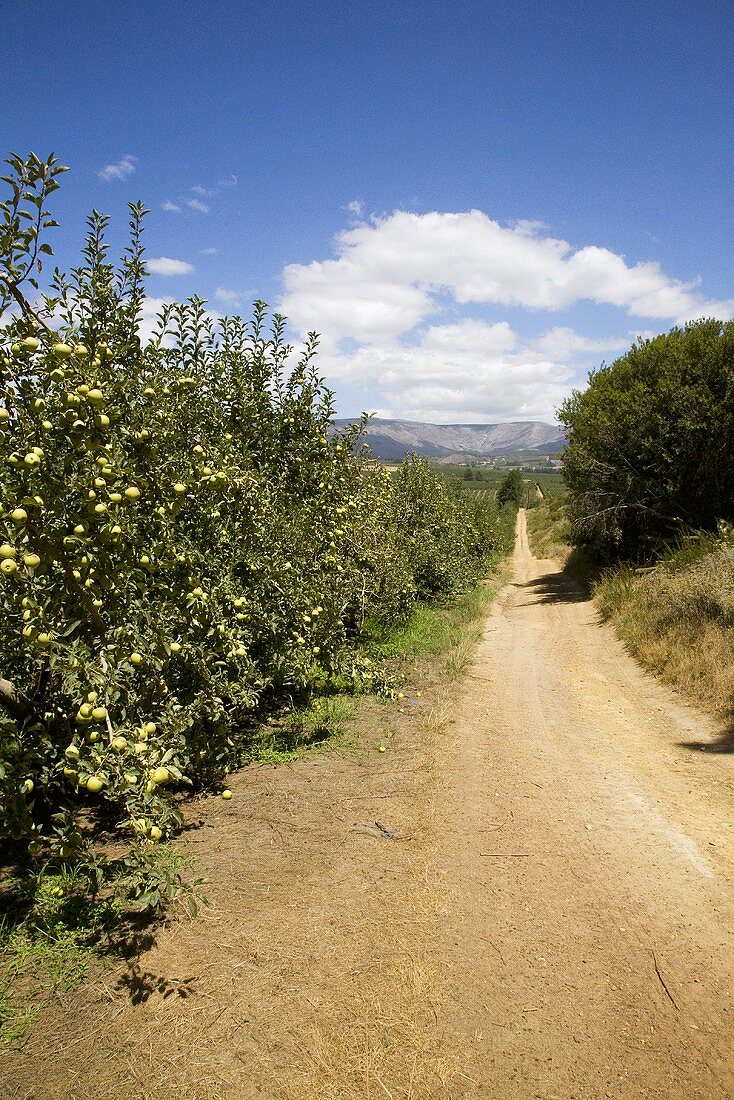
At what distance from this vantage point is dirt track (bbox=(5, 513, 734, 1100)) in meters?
2.39

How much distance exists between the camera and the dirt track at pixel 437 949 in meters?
2.39

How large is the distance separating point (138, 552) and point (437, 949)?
2.68 meters

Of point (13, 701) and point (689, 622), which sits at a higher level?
point (13, 701)

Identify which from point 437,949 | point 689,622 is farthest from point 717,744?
point 437,949

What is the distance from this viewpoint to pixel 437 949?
9.98 feet

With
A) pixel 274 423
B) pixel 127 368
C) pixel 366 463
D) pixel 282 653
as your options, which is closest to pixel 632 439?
pixel 366 463

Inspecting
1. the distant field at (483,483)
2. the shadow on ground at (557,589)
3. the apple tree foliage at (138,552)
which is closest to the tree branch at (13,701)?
the apple tree foliage at (138,552)

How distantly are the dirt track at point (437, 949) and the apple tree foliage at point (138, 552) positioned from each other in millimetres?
698

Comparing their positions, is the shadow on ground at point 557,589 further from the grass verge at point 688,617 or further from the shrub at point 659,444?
the grass verge at point 688,617

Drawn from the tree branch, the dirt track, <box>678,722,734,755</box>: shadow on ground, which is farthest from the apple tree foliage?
<box>678,722,734,755</box>: shadow on ground

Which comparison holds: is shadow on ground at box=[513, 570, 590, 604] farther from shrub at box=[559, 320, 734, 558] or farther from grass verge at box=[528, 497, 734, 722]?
grass verge at box=[528, 497, 734, 722]

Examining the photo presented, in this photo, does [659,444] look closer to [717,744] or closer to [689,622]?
[689,622]

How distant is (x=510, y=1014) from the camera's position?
8.79 ft

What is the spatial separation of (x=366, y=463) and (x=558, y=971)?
563 centimetres
